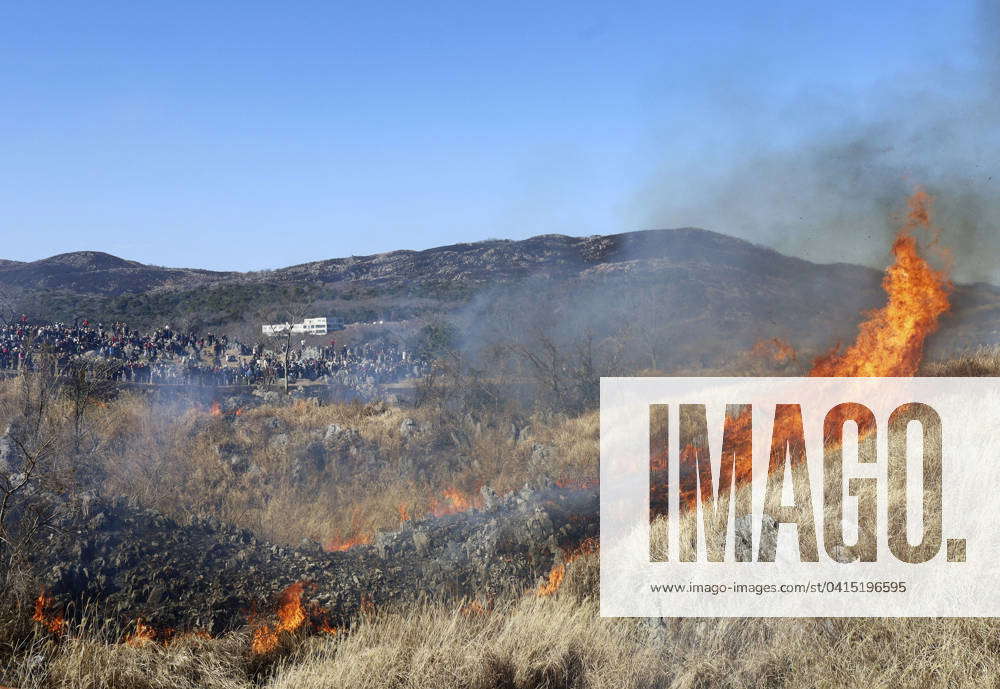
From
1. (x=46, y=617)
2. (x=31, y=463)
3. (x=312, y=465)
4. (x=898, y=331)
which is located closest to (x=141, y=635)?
(x=46, y=617)

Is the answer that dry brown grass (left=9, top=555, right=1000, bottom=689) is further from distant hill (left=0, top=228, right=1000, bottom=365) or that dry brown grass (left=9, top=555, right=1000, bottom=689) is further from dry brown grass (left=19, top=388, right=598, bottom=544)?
distant hill (left=0, top=228, right=1000, bottom=365)

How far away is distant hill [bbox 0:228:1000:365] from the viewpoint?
31.7 meters

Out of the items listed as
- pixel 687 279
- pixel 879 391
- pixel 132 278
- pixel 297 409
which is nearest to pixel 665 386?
pixel 879 391

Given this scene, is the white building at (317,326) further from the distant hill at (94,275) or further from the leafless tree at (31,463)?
the distant hill at (94,275)

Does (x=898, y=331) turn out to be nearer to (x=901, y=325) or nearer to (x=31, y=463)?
(x=901, y=325)

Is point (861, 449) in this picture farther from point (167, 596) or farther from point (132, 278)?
point (132, 278)

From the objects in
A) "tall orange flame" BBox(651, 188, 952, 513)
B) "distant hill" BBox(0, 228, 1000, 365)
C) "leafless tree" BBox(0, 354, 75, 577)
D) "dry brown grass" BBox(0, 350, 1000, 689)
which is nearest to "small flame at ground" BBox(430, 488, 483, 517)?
"tall orange flame" BBox(651, 188, 952, 513)

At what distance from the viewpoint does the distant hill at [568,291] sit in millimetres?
31656

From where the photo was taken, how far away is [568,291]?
50.9m

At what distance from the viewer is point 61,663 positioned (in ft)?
17.2

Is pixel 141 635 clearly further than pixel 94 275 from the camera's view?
No

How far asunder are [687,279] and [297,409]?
114ft

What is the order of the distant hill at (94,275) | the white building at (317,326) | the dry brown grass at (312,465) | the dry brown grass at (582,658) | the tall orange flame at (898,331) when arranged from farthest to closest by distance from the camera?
the distant hill at (94,275), the white building at (317,326), the dry brown grass at (312,465), the tall orange flame at (898,331), the dry brown grass at (582,658)

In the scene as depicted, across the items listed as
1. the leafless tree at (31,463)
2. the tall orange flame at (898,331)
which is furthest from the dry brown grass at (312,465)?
the tall orange flame at (898,331)
